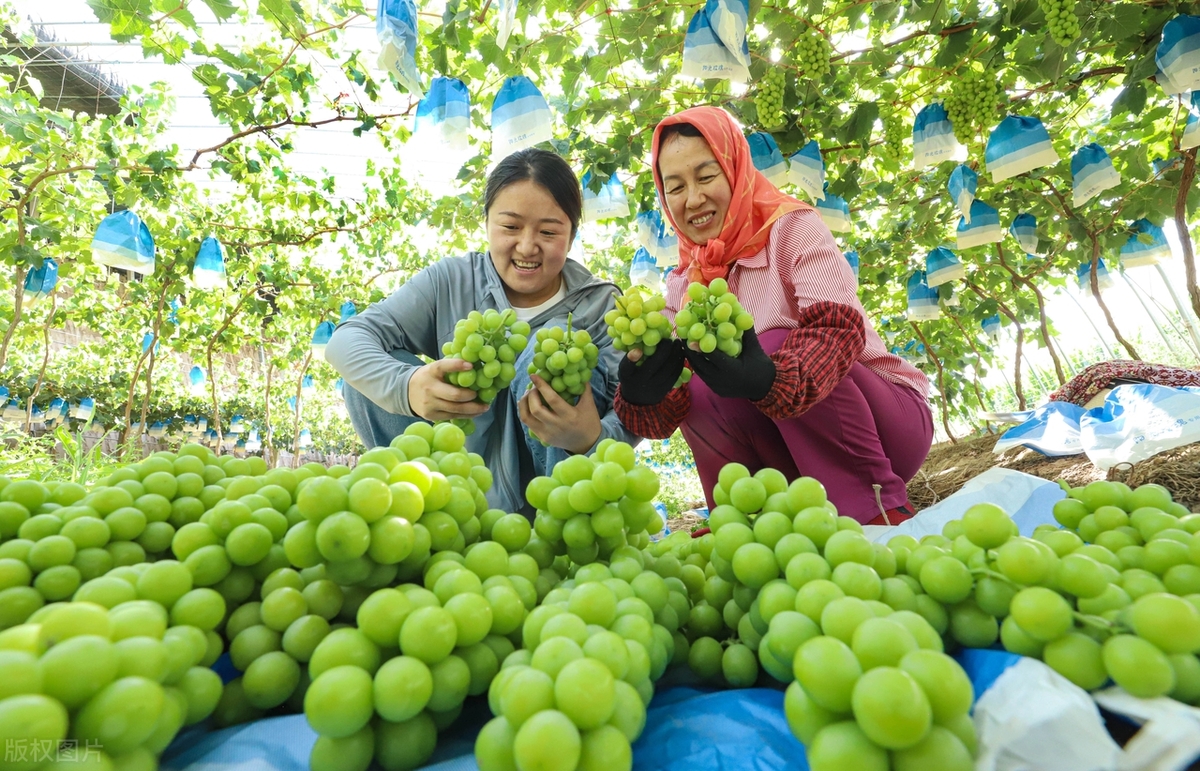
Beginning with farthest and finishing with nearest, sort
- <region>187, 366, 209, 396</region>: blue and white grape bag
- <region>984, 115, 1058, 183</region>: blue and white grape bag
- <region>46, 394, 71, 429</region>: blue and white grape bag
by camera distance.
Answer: <region>187, 366, 209, 396</region>: blue and white grape bag, <region>46, 394, 71, 429</region>: blue and white grape bag, <region>984, 115, 1058, 183</region>: blue and white grape bag

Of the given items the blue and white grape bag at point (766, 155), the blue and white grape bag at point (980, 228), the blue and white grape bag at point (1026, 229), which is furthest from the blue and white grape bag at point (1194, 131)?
the blue and white grape bag at point (766, 155)

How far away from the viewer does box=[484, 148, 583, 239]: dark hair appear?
2.16 m

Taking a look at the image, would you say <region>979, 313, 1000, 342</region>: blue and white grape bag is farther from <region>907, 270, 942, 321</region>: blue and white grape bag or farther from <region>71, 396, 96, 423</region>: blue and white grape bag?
<region>71, 396, 96, 423</region>: blue and white grape bag

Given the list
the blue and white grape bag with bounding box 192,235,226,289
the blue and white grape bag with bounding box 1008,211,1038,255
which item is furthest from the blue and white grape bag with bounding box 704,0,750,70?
the blue and white grape bag with bounding box 192,235,226,289

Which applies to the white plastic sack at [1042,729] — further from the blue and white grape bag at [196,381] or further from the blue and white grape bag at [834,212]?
the blue and white grape bag at [196,381]

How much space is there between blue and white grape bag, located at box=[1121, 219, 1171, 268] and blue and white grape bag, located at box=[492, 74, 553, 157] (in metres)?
5.26

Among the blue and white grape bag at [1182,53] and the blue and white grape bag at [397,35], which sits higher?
the blue and white grape bag at [397,35]

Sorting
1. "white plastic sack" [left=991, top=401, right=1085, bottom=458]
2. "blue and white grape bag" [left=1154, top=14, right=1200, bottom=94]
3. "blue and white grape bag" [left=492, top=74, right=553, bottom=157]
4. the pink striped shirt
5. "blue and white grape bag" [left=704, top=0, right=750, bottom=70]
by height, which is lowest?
"white plastic sack" [left=991, top=401, right=1085, bottom=458]

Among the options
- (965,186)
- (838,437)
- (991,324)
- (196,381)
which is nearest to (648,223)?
(965,186)

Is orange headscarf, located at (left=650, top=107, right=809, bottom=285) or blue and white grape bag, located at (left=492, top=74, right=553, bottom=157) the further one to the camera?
blue and white grape bag, located at (left=492, top=74, right=553, bottom=157)

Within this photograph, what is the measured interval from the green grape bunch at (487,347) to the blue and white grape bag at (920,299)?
5.89 metres

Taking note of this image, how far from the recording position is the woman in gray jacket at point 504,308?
196 cm

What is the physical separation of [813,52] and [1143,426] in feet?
8.76

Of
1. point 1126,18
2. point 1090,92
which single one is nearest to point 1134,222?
point 1090,92
